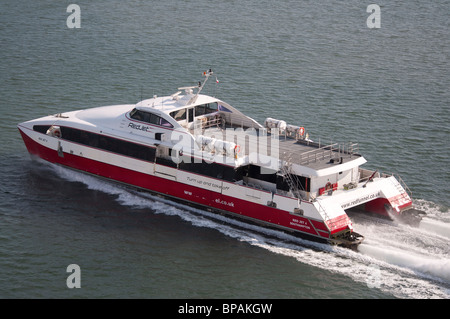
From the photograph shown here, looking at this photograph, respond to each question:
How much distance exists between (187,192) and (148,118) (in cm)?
434

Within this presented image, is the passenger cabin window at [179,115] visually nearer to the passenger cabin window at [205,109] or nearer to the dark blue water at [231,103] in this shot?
the passenger cabin window at [205,109]

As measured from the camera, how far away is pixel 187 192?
3322 centimetres

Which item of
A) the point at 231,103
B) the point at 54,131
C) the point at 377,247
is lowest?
the point at 377,247

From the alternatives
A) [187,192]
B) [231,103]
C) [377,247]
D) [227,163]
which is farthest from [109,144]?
[377,247]

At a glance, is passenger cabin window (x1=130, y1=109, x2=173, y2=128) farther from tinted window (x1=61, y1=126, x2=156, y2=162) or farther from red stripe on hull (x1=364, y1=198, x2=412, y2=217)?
red stripe on hull (x1=364, y1=198, x2=412, y2=217)

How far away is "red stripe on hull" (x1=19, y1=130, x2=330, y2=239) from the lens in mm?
30422

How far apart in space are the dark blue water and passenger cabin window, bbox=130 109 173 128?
3961 mm

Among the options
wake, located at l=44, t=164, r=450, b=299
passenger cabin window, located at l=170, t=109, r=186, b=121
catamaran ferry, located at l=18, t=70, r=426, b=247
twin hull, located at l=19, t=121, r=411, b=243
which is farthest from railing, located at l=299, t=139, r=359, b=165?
passenger cabin window, located at l=170, t=109, r=186, b=121

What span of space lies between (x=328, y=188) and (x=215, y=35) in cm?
2966

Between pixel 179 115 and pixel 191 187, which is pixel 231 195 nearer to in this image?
pixel 191 187

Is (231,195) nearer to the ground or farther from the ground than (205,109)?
nearer to the ground

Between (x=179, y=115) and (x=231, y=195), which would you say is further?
(x=179, y=115)

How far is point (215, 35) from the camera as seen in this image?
5781 cm
